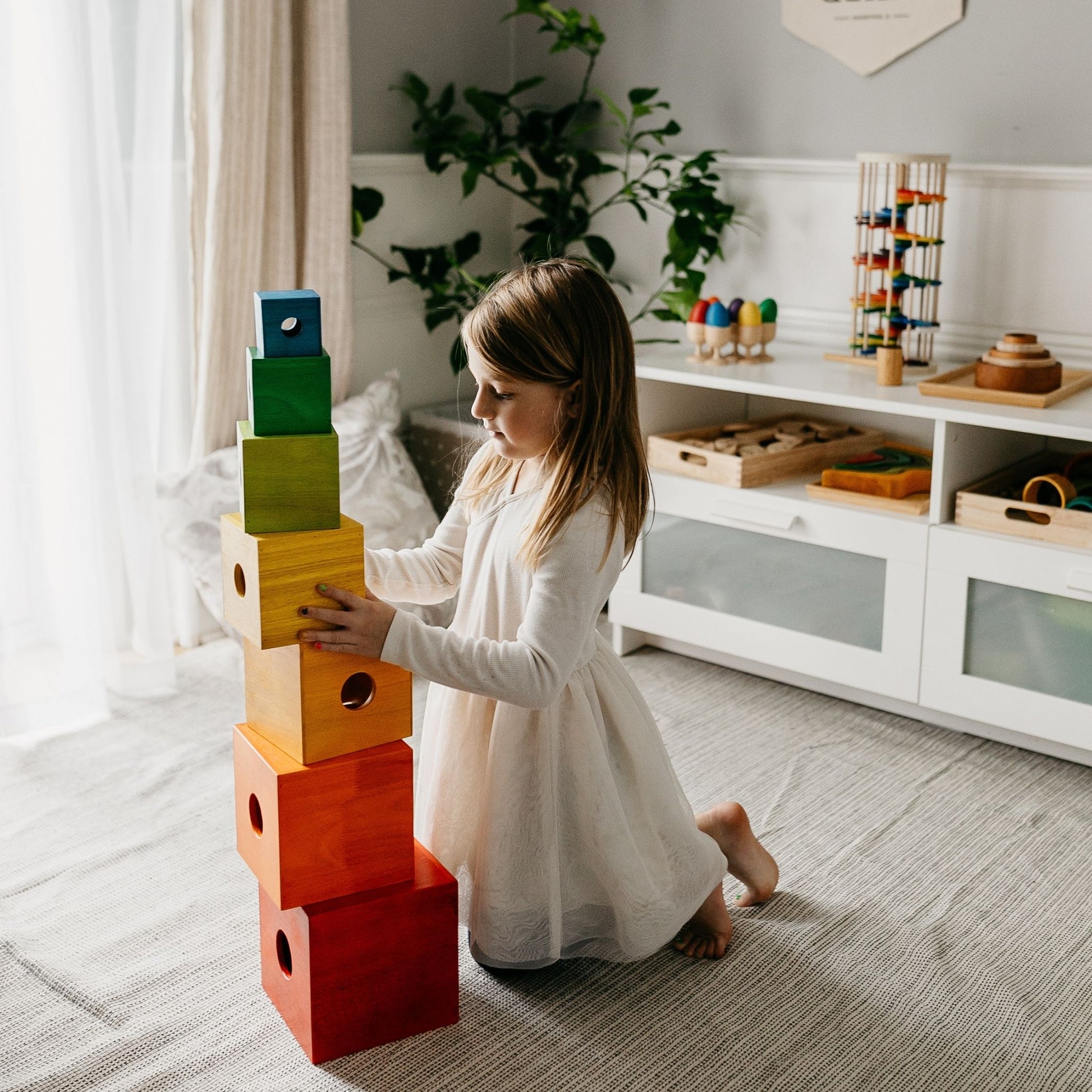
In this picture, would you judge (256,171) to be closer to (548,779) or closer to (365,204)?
(365,204)

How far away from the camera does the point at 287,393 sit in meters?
1.34

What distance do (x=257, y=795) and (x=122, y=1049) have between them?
35 cm

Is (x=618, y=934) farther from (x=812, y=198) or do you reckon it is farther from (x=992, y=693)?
(x=812, y=198)

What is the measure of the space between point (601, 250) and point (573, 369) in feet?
5.13

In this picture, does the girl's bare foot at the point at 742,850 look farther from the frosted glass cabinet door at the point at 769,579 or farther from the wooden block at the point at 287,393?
the wooden block at the point at 287,393

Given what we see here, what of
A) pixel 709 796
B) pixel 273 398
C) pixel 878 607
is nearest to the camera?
pixel 273 398

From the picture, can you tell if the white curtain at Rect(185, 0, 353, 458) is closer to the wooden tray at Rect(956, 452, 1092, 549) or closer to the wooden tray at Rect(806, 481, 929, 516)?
the wooden tray at Rect(806, 481, 929, 516)

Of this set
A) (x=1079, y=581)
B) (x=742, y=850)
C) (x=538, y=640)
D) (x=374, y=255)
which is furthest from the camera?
(x=374, y=255)

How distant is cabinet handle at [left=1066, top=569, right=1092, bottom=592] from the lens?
2039 mm

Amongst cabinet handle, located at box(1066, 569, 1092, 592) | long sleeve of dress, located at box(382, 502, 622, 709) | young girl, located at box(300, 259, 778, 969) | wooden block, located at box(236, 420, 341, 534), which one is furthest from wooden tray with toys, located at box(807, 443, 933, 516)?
wooden block, located at box(236, 420, 341, 534)

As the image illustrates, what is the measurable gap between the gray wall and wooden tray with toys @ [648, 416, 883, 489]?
584 mm

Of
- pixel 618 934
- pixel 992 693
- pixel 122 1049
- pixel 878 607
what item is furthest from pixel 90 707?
pixel 992 693

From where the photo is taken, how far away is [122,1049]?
1503mm

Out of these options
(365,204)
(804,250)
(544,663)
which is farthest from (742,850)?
(365,204)
